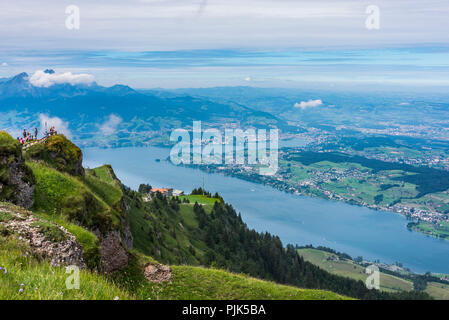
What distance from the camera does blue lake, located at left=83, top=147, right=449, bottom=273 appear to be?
122506mm

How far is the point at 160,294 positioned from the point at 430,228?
169 m

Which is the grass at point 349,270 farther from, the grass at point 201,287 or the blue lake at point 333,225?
the grass at point 201,287

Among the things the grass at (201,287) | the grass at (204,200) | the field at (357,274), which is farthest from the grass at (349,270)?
the grass at (201,287)

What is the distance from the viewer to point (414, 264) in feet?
380

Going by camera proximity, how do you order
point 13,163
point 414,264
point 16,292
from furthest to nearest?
point 414,264, point 13,163, point 16,292

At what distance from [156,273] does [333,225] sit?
481 ft

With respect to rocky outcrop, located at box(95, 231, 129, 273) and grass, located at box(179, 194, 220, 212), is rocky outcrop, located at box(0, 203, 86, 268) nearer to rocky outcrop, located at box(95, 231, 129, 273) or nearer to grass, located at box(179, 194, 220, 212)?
rocky outcrop, located at box(95, 231, 129, 273)

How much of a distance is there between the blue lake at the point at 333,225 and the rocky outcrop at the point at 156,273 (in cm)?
11686

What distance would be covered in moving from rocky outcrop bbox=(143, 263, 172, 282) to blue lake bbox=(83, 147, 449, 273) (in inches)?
4601

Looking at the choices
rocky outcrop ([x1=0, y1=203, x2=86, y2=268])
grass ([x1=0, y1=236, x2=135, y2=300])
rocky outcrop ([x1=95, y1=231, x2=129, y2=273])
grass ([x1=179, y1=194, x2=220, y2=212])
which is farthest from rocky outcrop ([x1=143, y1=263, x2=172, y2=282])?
grass ([x1=179, y1=194, x2=220, y2=212])

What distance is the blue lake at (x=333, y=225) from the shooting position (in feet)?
402
